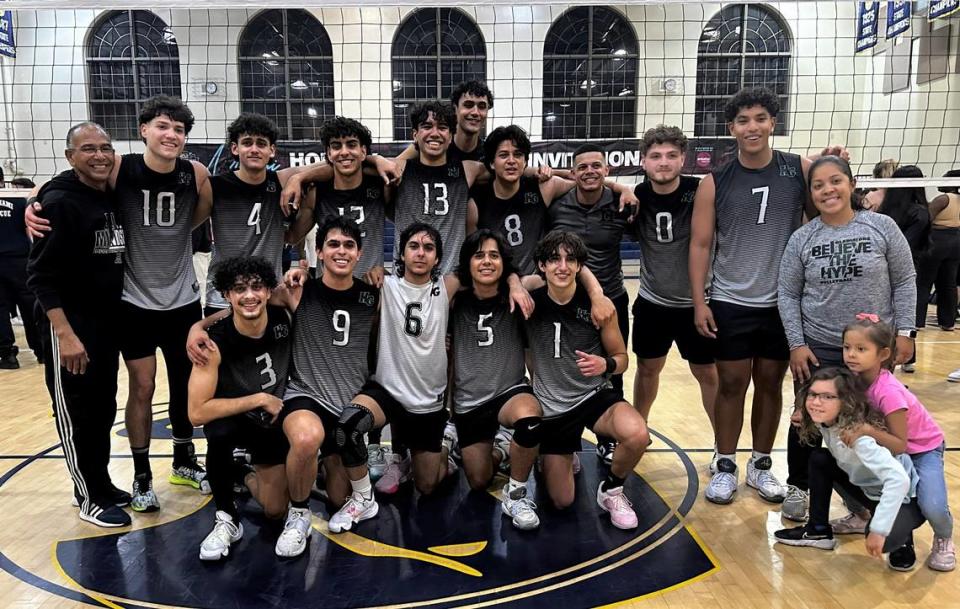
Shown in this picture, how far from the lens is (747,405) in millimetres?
5035

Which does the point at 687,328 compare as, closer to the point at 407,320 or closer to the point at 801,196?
the point at 801,196

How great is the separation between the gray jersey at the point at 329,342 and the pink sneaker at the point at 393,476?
0.60m

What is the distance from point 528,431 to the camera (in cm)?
306

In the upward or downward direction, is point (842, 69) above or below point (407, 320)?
above

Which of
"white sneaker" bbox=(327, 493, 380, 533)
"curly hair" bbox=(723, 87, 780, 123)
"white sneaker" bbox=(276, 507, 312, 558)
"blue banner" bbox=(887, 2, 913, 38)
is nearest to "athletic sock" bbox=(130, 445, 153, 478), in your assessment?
Result: "white sneaker" bbox=(276, 507, 312, 558)

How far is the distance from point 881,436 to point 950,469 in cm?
156

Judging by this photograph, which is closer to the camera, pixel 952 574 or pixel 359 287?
pixel 952 574

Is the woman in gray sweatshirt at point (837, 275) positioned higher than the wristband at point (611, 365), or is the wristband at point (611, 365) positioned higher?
the woman in gray sweatshirt at point (837, 275)

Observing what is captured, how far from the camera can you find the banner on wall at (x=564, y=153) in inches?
551

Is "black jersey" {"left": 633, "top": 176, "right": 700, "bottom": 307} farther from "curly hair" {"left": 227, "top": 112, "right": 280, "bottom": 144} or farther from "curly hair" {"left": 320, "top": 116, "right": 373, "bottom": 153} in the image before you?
"curly hair" {"left": 227, "top": 112, "right": 280, "bottom": 144}

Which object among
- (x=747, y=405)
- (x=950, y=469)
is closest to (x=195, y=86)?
(x=747, y=405)

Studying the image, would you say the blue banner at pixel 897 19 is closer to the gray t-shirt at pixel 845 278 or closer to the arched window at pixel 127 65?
the gray t-shirt at pixel 845 278

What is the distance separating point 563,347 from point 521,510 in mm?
805

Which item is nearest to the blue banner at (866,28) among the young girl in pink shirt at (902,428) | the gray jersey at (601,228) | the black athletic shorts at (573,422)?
the gray jersey at (601,228)
